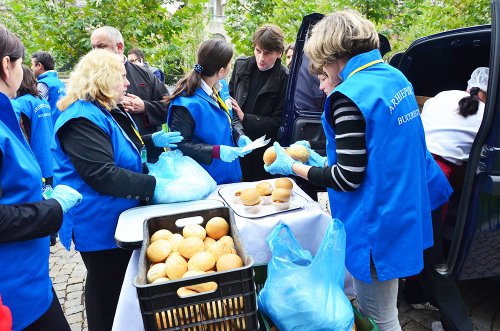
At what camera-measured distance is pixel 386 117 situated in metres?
1.54

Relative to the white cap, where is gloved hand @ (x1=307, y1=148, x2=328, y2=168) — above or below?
below

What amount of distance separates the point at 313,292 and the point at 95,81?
5.07ft

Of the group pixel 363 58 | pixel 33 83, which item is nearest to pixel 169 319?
pixel 363 58

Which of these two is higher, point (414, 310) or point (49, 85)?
point (49, 85)

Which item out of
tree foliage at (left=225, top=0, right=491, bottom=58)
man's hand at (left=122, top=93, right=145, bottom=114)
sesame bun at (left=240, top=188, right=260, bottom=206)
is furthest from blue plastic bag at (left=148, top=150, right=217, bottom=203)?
tree foliage at (left=225, top=0, right=491, bottom=58)

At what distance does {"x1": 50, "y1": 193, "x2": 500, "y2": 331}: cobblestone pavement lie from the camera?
2705 millimetres

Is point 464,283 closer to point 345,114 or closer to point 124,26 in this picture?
point 345,114

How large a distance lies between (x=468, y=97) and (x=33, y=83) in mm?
4304

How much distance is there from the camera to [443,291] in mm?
2354

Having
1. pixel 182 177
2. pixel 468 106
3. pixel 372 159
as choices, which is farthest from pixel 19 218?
pixel 468 106

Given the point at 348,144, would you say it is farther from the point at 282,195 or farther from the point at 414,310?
the point at 414,310

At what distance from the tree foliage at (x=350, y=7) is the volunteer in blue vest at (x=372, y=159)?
5136 mm

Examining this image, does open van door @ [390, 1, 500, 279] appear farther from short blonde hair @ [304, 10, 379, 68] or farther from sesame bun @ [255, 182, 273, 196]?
sesame bun @ [255, 182, 273, 196]

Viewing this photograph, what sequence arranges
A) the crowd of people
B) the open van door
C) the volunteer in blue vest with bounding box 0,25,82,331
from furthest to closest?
the open van door → the crowd of people → the volunteer in blue vest with bounding box 0,25,82,331
